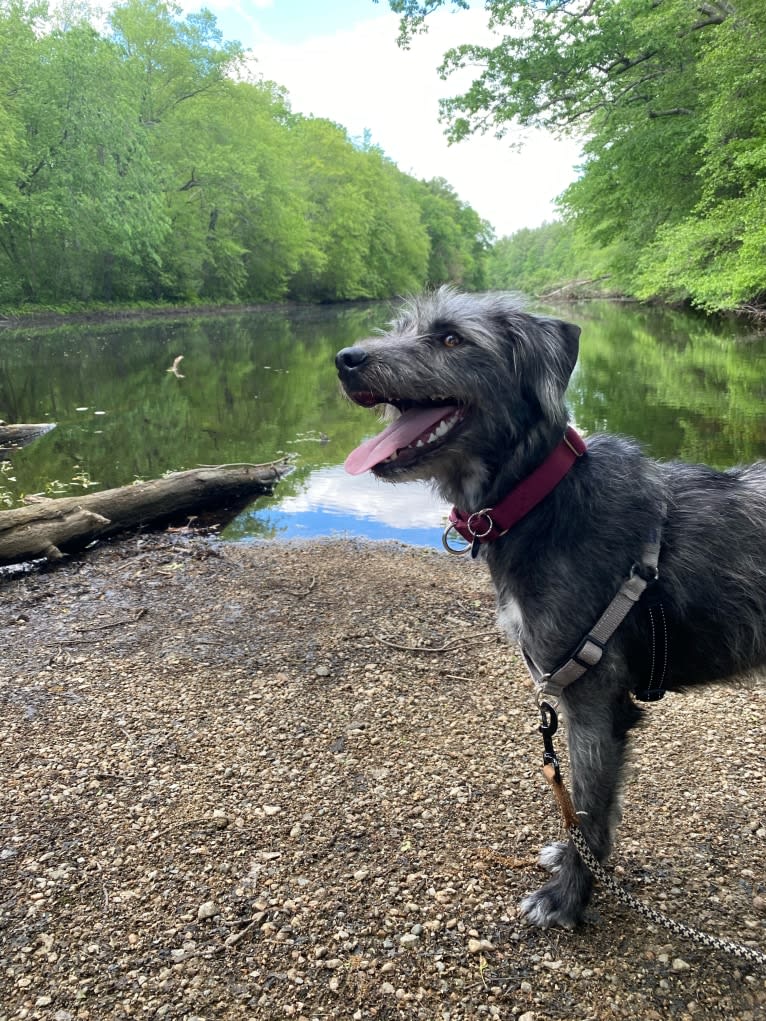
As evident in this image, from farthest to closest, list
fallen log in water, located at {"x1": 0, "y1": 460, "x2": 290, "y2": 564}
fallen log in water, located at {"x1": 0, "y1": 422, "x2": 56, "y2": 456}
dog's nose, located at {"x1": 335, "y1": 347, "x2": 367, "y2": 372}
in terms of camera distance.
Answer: fallen log in water, located at {"x1": 0, "y1": 422, "x2": 56, "y2": 456}
fallen log in water, located at {"x1": 0, "y1": 460, "x2": 290, "y2": 564}
dog's nose, located at {"x1": 335, "y1": 347, "x2": 367, "y2": 372}

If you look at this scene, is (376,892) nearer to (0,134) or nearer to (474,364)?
(474,364)

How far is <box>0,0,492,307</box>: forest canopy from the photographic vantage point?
39.5 m

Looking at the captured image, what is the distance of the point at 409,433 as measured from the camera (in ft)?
9.89

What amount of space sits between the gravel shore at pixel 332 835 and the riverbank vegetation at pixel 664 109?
15.5 m

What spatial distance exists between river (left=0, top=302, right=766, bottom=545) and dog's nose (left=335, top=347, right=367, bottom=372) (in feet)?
4.82

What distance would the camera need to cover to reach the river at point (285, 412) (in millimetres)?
11859

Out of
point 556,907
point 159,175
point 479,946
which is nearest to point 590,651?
point 556,907

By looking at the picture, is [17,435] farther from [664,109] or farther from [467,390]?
[664,109]

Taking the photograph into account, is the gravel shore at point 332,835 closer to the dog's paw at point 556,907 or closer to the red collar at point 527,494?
the dog's paw at point 556,907

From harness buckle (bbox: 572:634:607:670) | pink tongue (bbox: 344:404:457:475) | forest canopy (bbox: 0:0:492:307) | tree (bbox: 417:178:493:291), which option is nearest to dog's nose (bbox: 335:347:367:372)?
pink tongue (bbox: 344:404:457:475)

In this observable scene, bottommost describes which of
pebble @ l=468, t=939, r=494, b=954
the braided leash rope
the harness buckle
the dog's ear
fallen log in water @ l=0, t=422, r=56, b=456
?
pebble @ l=468, t=939, r=494, b=954

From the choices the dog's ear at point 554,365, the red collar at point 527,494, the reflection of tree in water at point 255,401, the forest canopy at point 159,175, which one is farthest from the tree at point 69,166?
the red collar at point 527,494

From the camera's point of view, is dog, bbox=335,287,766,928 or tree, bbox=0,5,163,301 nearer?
dog, bbox=335,287,766,928

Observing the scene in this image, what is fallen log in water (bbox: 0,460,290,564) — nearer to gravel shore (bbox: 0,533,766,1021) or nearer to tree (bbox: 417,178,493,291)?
gravel shore (bbox: 0,533,766,1021)
